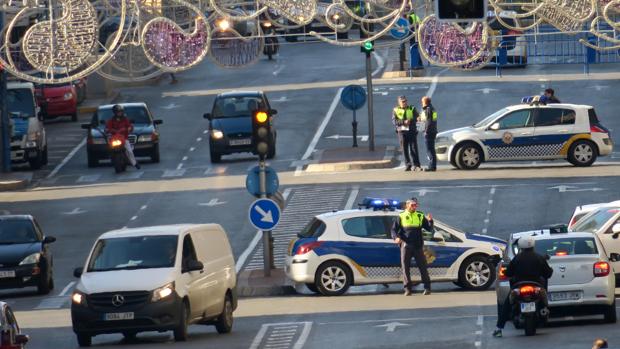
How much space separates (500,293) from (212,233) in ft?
13.7

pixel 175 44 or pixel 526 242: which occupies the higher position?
pixel 175 44

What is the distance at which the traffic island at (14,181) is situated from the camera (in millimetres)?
45938

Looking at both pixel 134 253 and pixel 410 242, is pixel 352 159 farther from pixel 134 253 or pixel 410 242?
pixel 134 253

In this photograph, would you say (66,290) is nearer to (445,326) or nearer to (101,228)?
(101,228)

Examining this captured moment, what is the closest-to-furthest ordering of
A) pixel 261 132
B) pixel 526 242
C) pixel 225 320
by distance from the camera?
pixel 526 242
pixel 225 320
pixel 261 132

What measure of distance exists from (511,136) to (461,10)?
68.5ft

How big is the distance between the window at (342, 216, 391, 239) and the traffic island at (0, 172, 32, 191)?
16215mm

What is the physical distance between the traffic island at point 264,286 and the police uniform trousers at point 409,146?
36.0 ft

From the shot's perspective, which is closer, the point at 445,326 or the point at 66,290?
the point at 445,326

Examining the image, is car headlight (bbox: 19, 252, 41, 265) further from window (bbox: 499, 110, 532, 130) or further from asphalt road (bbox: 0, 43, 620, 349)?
window (bbox: 499, 110, 532, 130)

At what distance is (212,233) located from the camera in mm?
26844

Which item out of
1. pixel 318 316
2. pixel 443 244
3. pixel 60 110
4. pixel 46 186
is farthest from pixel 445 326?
pixel 60 110

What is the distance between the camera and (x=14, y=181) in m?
46.1

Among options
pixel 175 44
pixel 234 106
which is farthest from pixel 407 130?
pixel 175 44
